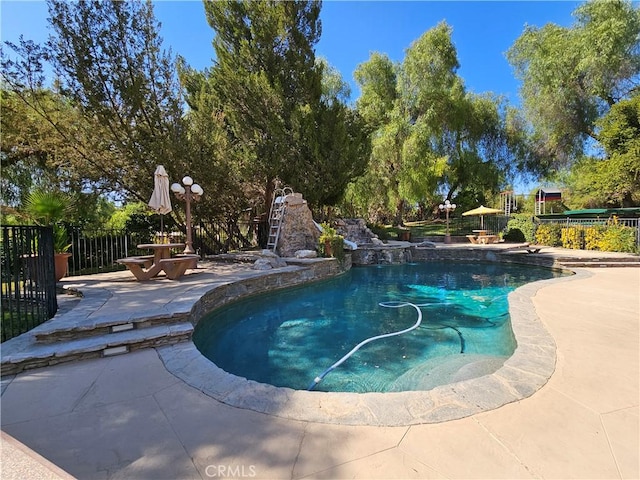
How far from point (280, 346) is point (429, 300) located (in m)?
4.13

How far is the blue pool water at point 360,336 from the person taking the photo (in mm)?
3604

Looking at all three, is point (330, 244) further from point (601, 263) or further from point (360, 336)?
point (601, 263)

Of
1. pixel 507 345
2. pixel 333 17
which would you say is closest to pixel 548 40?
pixel 333 17

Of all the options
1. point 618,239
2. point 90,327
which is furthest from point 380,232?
point 90,327

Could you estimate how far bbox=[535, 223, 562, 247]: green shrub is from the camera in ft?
47.0

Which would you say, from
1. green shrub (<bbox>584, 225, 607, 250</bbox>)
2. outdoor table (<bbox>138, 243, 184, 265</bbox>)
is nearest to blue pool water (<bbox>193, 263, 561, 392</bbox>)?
outdoor table (<bbox>138, 243, 184, 265</bbox>)

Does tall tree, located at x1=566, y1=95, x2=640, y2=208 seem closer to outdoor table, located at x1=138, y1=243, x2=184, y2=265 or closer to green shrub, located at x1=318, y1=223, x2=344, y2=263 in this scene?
green shrub, located at x1=318, y1=223, x2=344, y2=263

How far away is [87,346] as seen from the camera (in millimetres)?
3223

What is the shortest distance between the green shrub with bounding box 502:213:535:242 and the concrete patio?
1583 centimetres

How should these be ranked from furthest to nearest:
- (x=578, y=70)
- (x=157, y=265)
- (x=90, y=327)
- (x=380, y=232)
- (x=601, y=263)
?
(x=380, y=232) < (x=578, y=70) < (x=601, y=263) < (x=157, y=265) < (x=90, y=327)

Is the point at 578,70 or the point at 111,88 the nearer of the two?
the point at 111,88

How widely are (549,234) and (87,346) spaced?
58.6 ft

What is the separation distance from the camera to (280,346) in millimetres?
4488

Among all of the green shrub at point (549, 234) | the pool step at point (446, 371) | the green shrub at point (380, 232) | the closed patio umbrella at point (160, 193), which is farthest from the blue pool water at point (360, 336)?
the green shrub at point (380, 232)
